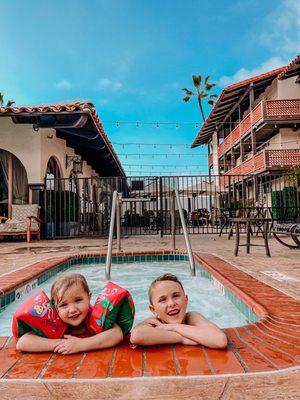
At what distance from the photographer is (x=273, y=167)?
1738cm

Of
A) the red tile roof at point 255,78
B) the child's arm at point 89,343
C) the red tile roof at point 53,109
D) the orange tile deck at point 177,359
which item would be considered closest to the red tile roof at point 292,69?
the red tile roof at point 255,78

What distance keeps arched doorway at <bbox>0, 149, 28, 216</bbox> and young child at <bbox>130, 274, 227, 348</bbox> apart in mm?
8547

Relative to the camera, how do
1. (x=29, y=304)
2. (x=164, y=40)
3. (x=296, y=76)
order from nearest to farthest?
(x=29, y=304), (x=296, y=76), (x=164, y=40)

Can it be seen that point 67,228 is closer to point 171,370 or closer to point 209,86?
point 171,370

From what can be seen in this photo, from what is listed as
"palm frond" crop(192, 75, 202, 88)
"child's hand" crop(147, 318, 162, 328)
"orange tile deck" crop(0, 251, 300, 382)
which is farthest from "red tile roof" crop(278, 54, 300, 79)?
"child's hand" crop(147, 318, 162, 328)

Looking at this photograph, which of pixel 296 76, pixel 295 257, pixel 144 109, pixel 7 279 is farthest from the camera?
pixel 144 109

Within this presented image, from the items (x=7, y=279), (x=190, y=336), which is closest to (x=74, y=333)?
(x=190, y=336)

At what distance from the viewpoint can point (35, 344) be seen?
1.66 m

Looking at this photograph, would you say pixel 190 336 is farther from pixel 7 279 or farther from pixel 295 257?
pixel 295 257

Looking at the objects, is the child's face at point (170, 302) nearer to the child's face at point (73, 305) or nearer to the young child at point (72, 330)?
the young child at point (72, 330)

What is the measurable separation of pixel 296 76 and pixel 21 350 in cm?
2088

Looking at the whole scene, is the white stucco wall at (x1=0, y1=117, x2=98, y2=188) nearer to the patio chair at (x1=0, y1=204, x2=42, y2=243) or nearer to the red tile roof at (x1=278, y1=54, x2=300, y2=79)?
the patio chair at (x1=0, y1=204, x2=42, y2=243)

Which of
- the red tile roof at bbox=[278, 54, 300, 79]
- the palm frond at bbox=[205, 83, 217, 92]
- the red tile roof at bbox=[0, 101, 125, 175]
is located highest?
the palm frond at bbox=[205, 83, 217, 92]

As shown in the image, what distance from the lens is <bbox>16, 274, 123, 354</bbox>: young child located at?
1633mm
